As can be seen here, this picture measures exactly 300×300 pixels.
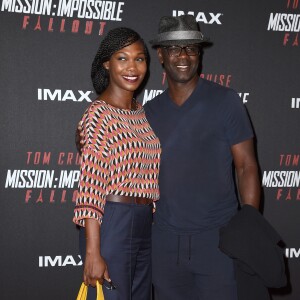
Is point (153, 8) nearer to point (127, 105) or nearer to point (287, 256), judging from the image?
point (127, 105)

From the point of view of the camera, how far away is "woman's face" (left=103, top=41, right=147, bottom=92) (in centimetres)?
192

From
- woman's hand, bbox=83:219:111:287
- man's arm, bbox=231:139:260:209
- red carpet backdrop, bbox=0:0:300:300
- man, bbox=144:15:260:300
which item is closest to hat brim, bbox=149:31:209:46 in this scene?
man, bbox=144:15:260:300

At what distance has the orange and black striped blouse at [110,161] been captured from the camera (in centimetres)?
174

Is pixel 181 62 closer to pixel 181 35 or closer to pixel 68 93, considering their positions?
pixel 181 35

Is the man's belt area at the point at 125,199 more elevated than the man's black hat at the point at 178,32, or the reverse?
the man's black hat at the point at 178,32

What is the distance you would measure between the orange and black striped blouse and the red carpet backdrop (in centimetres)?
93

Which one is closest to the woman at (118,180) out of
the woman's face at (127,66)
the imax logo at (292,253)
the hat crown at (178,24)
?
the woman's face at (127,66)

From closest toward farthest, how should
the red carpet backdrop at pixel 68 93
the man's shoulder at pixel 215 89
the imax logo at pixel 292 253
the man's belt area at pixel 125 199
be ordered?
the man's belt area at pixel 125 199, the man's shoulder at pixel 215 89, the red carpet backdrop at pixel 68 93, the imax logo at pixel 292 253

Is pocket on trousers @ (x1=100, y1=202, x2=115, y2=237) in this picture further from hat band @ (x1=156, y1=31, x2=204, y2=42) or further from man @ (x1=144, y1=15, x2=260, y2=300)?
hat band @ (x1=156, y1=31, x2=204, y2=42)

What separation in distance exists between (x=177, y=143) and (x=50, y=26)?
1.16m

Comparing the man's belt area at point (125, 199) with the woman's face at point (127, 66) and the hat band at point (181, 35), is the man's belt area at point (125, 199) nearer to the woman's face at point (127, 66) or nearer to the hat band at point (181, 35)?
the woman's face at point (127, 66)

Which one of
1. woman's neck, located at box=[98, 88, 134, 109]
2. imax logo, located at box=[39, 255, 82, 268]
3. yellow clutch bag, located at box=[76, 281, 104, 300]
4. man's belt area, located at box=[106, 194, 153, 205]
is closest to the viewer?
yellow clutch bag, located at box=[76, 281, 104, 300]

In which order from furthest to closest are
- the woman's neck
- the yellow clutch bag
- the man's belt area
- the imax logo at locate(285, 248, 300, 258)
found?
the imax logo at locate(285, 248, 300, 258), the woman's neck, the man's belt area, the yellow clutch bag

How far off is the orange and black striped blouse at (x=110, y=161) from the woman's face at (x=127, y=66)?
0.40 ft
